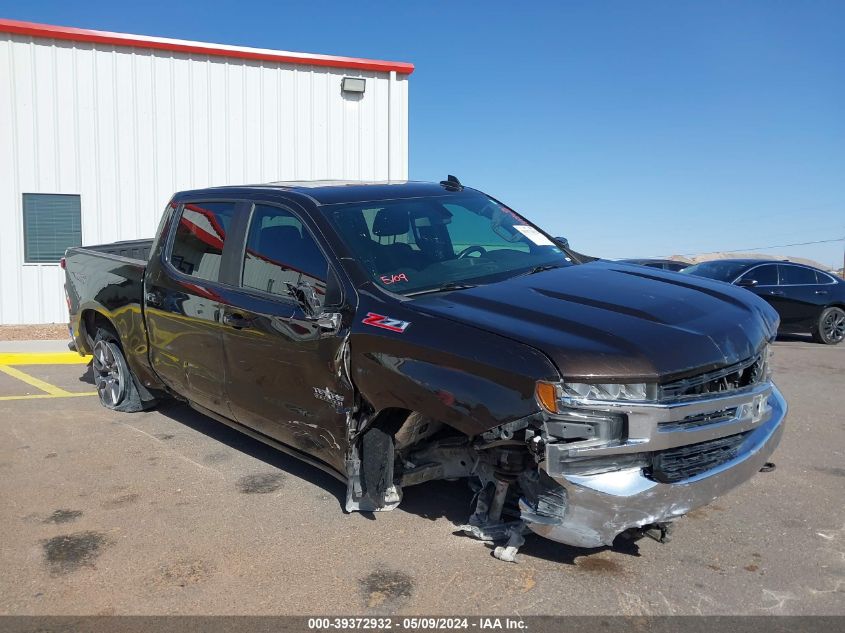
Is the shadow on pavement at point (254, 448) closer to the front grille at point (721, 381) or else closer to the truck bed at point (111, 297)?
the truck bed at point (111, 297)

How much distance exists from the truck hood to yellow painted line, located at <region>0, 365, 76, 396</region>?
17.8 ft

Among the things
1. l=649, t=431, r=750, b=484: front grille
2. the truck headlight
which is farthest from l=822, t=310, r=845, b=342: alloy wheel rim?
the truck headlight

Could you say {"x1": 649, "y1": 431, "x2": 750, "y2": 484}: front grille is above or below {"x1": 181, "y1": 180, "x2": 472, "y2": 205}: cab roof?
below

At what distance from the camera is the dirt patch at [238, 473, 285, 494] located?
4833mm

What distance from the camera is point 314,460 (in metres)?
4.50

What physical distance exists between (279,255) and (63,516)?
6.53 ft

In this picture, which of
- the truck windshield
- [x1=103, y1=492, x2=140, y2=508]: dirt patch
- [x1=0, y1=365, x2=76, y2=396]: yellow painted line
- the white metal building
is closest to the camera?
the truck windshield

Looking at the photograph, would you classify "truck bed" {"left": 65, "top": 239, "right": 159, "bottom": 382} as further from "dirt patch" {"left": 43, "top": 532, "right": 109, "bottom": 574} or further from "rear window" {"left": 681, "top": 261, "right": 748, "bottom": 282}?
"rear window" {"left": 681, "top": 261, "right": 748, "bottom": 282}

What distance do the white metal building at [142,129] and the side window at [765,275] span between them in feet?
21.1

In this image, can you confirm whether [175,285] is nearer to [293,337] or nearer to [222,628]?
[293,337]

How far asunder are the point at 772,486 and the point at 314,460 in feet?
9.58

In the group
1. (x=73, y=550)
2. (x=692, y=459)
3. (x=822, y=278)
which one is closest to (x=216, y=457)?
(x=73, y=550)

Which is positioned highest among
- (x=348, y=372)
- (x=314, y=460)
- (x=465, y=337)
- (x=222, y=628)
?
(x=465, y=337)

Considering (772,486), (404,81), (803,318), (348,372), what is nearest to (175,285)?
(348,372)
